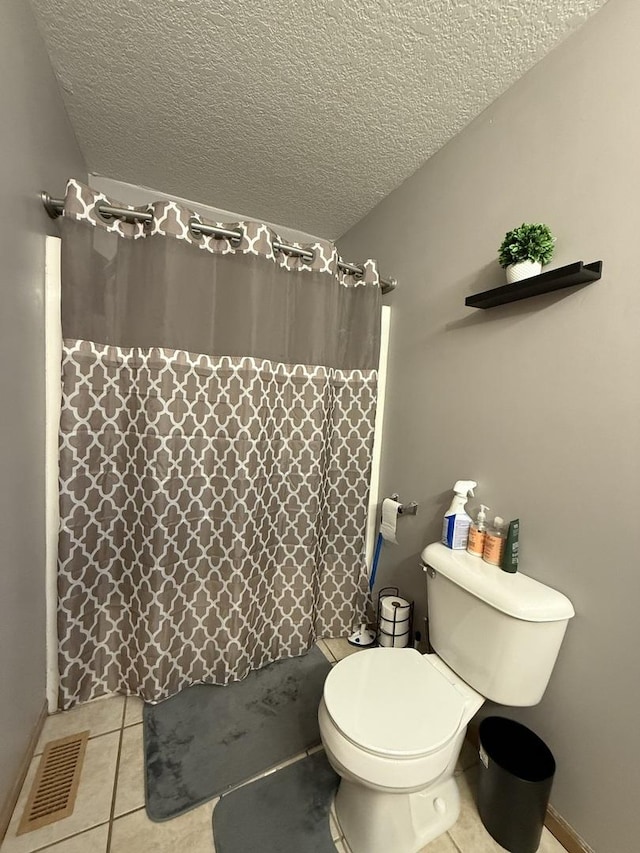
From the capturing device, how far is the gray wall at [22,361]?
93cm

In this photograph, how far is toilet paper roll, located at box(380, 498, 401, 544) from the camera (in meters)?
1.65

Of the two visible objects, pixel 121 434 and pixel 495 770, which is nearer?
pixel 495 770

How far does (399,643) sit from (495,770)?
557mm

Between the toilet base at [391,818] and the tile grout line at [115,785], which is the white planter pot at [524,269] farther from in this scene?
the tile grout line at [115,785]

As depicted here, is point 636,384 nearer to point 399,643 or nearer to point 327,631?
point 399,643

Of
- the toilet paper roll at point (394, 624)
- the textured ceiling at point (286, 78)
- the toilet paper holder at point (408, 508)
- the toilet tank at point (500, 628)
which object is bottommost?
the toilet paper roll at point (394, 624)

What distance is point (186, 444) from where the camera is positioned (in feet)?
4.46

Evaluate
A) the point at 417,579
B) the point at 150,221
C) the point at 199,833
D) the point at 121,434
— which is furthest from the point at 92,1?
the point at 199,833

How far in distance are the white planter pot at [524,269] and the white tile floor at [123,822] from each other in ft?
5.32

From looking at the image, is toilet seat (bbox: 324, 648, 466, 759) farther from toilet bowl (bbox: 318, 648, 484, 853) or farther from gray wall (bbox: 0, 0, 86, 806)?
gray wall (bbox: 0, 0, 86, 806)

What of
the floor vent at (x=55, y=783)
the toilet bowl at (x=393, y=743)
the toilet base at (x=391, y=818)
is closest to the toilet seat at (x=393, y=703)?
the toilet bowl at (x=393, y=743)

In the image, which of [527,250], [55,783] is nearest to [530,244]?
[527,250]

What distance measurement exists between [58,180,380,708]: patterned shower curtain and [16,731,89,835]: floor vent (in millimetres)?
154

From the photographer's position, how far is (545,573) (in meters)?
1.06
